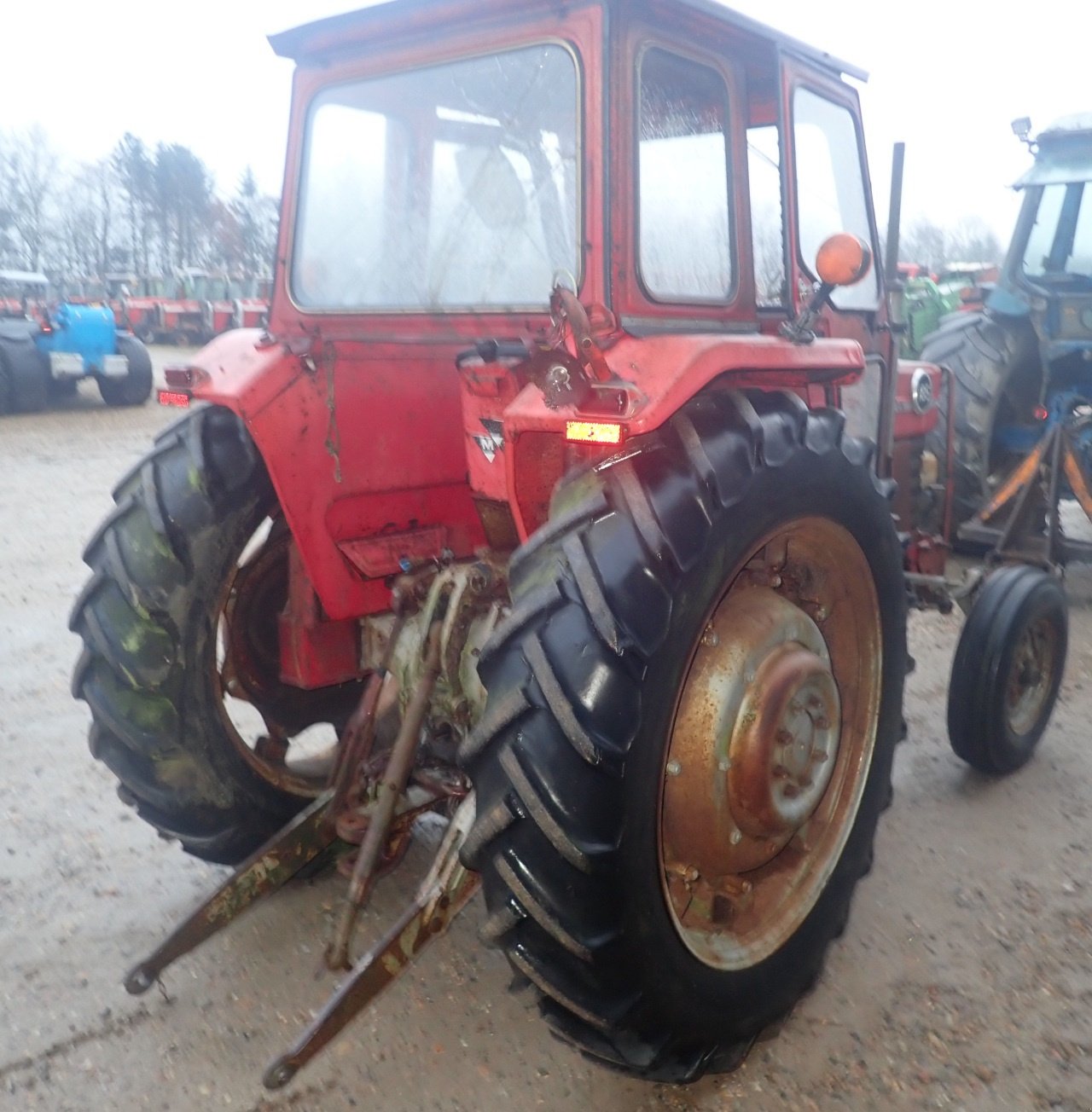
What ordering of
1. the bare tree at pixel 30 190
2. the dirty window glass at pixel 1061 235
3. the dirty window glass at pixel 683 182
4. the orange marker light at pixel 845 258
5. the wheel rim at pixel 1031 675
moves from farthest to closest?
the bare tree at pixel 30 190, the dirty window glass at pixel 1061 235, the wheel rim at pixel 1031 675, the dirty window glass at pixel 683 182, the orange marker light at pixel 845 258

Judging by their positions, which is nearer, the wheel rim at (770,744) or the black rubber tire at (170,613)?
the wheel rim at (770,744)

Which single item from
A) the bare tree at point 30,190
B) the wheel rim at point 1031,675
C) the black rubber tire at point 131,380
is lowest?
the wheel rim at point 1031,675

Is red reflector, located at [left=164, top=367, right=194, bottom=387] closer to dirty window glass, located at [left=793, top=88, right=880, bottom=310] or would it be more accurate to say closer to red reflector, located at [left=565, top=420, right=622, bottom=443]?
red reflector, located at [left=565, top=420, right=622, bottom=443]

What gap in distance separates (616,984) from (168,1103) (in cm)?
95

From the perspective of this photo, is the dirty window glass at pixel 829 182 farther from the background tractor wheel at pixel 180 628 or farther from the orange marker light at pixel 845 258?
the background tractor wheel at pixel 180 628

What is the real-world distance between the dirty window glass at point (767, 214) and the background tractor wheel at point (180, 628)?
1.24m

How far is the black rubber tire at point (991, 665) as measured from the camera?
3.13 m

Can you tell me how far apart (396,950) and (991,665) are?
205cm

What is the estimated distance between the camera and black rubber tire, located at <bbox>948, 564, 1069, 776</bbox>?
3127 mm

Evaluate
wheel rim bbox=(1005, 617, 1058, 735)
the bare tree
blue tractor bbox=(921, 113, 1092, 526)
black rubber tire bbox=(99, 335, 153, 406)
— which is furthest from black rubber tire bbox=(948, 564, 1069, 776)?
the bare tree

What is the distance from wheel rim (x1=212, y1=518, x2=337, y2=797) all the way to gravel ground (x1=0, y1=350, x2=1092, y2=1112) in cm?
33

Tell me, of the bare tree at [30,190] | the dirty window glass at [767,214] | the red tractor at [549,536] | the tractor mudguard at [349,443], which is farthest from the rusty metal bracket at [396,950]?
the bare tree at [30,190]

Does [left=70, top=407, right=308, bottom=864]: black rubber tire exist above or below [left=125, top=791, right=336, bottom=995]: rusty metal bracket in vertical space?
above

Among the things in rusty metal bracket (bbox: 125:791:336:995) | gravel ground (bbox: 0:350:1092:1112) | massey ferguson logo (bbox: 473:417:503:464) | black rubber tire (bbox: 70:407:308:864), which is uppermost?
massey ferguson logo (bbox: 473:417:503:464)
